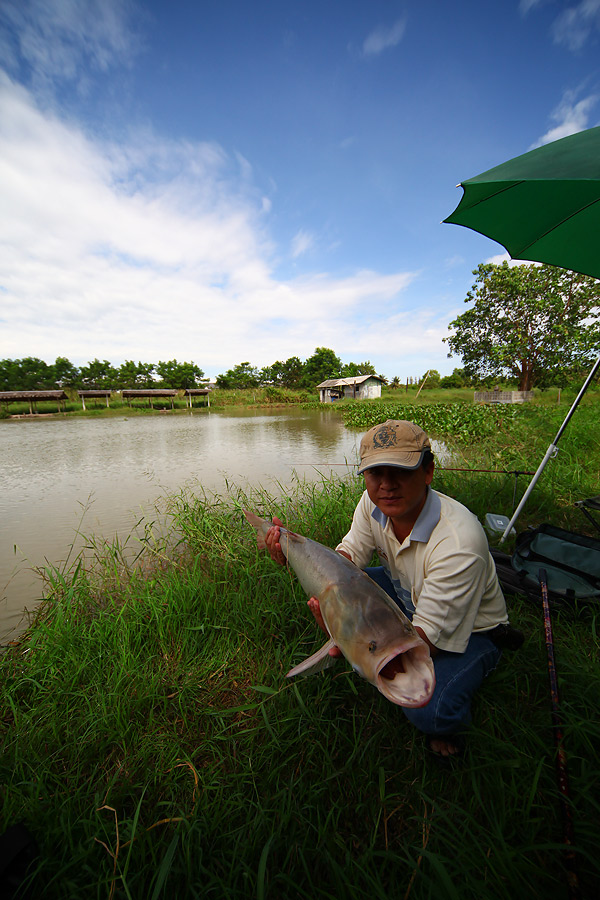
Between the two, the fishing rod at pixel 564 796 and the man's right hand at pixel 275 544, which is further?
the man's right hand at pixel 275 544

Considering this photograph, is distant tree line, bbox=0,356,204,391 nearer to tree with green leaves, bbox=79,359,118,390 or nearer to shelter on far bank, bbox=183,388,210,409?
tree with green leaves, bbox=79,359,118,390

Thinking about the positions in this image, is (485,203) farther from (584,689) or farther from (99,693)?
(99,693)

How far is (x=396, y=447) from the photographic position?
57.6 inches

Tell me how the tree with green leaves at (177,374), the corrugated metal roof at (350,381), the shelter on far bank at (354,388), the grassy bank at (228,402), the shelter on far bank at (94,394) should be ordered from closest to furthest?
the grassy bank at (228,402) → the shelter on far bank at (94,394) → the corrugated metal roof at (350,381) → the shelter on far bank at (354,388) → the tree with green leaves at (177,374)

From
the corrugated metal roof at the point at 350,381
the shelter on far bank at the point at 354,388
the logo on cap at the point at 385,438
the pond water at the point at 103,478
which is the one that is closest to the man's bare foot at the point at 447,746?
the logo on cap at the point at 385,438

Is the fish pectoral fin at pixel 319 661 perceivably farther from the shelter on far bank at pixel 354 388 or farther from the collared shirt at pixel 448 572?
the shelter on far bank at pixel 354 388

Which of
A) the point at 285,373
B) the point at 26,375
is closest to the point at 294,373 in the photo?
the point at 285,373

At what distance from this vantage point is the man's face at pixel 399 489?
4.92ft

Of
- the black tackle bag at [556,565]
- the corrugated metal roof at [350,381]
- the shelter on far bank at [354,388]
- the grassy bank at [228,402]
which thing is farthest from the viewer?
the shelter on far bank at [354,388]

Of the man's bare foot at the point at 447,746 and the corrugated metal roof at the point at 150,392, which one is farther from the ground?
the corrugated metal roof at the point at 150,392

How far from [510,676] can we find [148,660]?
2.03 m

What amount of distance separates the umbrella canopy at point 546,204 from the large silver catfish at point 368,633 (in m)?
1.90

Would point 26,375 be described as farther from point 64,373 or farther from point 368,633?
point 368,633

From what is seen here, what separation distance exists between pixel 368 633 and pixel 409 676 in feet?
0.52
